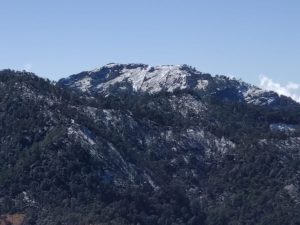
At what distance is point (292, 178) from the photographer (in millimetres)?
184125

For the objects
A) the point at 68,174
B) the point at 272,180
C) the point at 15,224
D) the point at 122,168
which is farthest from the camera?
the point at 272,180

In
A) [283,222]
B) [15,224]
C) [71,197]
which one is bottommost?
[15,224]

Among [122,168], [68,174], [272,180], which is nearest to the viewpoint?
[68,174]

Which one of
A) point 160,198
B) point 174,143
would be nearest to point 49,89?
point 174,143

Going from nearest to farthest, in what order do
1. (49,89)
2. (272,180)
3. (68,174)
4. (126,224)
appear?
(126,224), (68,174), (272,180), (49,89)

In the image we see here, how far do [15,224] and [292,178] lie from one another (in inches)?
3035

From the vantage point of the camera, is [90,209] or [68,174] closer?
[90,209]

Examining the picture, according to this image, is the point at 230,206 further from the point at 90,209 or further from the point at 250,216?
the point at 90,209

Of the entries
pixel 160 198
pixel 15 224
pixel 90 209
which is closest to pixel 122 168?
pixel 160 198

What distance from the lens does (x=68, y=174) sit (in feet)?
521

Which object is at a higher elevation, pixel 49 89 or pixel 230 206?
pixel 49 89

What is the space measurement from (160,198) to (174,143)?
3206 centimetres

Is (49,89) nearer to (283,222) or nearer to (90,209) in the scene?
(90,209)

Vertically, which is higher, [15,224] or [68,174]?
[68,174]
